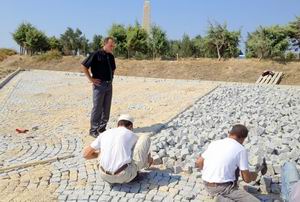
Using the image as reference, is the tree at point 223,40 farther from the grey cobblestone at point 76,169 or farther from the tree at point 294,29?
the grey cobblestone at point 76,169

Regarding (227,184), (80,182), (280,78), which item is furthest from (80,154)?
(280,78)

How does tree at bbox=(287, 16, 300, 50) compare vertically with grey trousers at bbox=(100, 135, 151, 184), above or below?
above

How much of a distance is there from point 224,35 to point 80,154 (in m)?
24.7

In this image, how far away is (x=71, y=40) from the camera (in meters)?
46.9

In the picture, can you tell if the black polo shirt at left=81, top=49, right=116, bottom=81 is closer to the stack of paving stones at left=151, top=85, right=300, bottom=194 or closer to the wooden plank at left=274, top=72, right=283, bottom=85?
the stack of paving stones at left=151, top=85, right=300, bottom=194

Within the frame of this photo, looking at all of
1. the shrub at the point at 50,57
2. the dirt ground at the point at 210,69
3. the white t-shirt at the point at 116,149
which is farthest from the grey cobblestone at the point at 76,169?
the shrub at the point at 50,57

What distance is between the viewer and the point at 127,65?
2906 centimetres

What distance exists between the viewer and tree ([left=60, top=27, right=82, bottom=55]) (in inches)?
1822

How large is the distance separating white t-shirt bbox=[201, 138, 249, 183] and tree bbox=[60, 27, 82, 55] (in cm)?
4317

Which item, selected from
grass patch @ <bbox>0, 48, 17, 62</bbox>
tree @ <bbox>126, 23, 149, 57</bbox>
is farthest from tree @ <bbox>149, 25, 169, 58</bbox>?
grass patch @ <bbox>0, 48, 17, 62</bbox>

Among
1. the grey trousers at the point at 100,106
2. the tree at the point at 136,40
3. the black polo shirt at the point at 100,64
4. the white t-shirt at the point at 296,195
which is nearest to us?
the white t-shirt at the point at 296,195

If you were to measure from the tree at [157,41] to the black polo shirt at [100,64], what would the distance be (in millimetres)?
26328

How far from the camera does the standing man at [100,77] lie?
23.2ft

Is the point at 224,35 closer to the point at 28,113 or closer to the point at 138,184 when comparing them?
the point at 28,113
